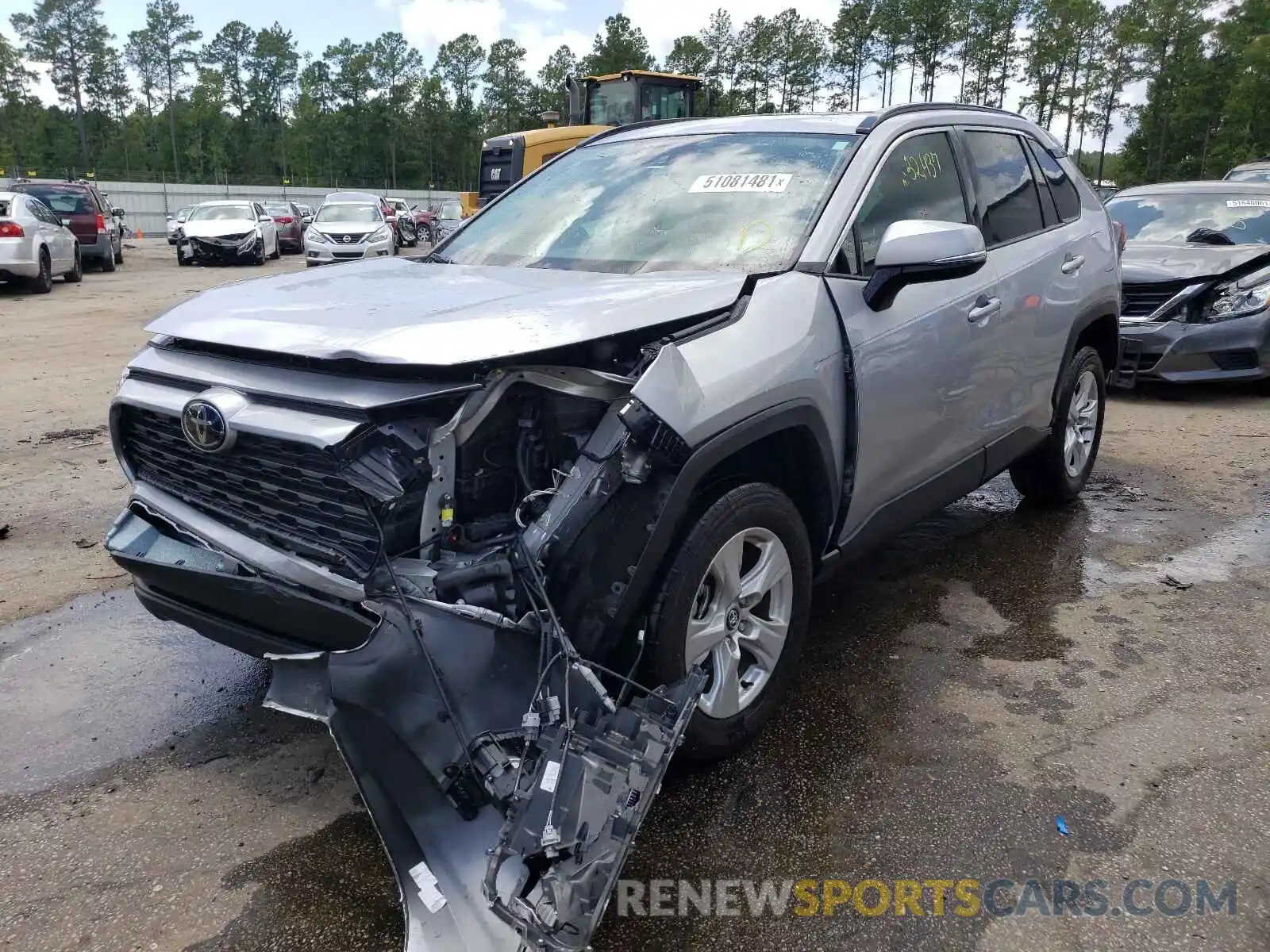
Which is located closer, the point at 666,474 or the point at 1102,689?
the point at 666,474

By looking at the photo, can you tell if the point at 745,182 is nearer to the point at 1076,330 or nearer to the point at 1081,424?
the point at 1076,330

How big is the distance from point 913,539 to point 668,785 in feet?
8.32

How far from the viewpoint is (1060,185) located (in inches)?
186

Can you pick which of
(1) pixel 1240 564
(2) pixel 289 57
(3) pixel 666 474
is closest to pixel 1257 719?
(1) pixel 1240 564

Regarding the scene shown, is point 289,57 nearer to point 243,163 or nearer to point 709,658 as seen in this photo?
point 243,163

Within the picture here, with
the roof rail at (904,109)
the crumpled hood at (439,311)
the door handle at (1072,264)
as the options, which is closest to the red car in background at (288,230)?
the roof rail at (904,109)

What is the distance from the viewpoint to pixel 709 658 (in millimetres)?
2766

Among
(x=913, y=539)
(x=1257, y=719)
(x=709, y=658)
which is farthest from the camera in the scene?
(x=913, y=539)

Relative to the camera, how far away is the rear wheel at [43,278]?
50.2ft

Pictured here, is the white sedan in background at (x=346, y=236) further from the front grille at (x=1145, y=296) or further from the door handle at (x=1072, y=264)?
the door handle at (x=1072, y=264)

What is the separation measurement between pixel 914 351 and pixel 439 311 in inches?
65.6

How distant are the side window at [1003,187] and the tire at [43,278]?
51.1 feet

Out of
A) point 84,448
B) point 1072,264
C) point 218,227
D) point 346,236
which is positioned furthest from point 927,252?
point 218,227

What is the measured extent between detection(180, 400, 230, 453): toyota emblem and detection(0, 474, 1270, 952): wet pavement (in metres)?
1.05
